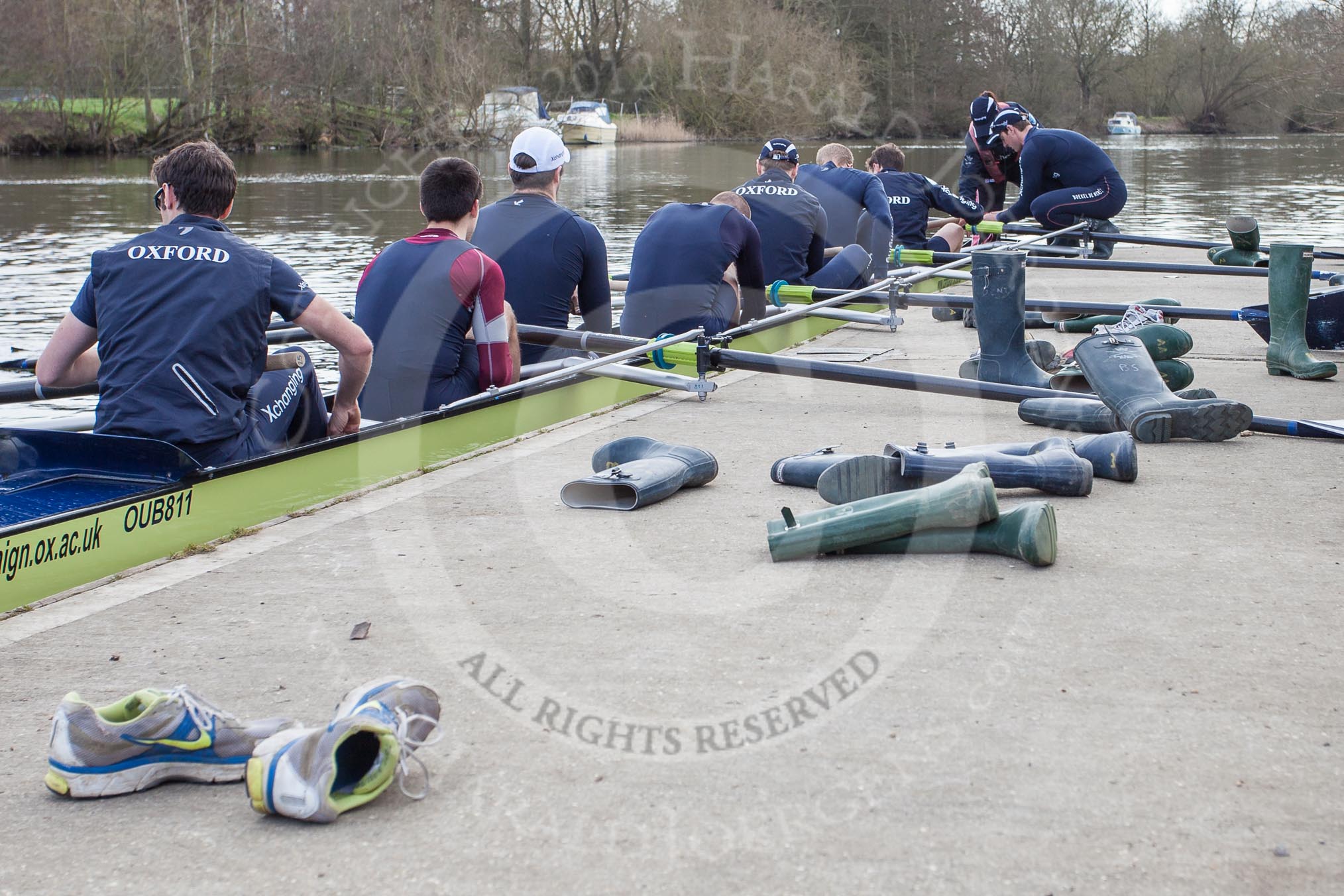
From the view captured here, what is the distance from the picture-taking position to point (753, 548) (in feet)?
12.5

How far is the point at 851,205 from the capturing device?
34.2ft

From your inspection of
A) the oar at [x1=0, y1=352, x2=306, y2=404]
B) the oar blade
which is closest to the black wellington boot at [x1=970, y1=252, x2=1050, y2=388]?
the oar blade

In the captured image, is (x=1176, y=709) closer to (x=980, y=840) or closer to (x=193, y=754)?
(x=980, y=840)

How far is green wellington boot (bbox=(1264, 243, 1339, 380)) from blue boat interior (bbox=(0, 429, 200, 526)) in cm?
549

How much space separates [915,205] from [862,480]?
8117 mm

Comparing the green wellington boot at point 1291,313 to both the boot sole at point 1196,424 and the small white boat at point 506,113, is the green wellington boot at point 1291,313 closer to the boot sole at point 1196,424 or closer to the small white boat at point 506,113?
the boot sole at point 1196,424

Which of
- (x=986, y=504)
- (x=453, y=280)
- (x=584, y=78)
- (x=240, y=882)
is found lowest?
(x=240, y=882)

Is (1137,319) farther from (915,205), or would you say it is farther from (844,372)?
(915,205)

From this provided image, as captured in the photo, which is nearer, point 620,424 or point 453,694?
point 453,694

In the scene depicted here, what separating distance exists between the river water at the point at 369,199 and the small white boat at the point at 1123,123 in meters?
13.3

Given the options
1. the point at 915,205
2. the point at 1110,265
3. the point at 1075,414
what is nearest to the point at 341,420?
the point at 1075,414

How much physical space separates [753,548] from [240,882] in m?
2.00

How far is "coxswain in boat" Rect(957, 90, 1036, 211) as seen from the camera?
1256 centimetres

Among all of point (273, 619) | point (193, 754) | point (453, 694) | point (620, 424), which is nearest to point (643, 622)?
point (453, 694)
